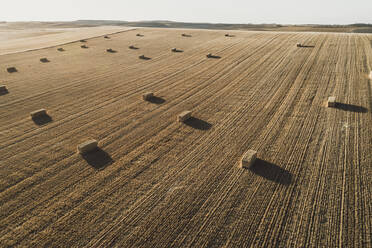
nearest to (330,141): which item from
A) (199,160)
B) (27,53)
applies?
(199,160)

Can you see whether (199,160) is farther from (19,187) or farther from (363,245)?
(19,187)

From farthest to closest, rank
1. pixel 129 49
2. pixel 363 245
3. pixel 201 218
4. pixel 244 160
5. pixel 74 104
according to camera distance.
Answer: pixel 129 49, pixel 74 104, pixel 244 160, pixel 201 218, pixel 363 245

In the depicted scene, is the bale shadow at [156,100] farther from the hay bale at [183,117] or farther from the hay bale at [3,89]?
the hay bale at [3,89]

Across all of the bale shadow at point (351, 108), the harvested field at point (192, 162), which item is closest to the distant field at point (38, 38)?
the harvested field at point (192, 162)

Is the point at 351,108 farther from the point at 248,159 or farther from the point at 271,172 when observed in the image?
the point at 248,159

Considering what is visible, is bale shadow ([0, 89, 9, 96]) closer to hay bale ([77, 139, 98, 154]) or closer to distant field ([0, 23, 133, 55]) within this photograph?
hay bale ([77, 139, 98, 154])
